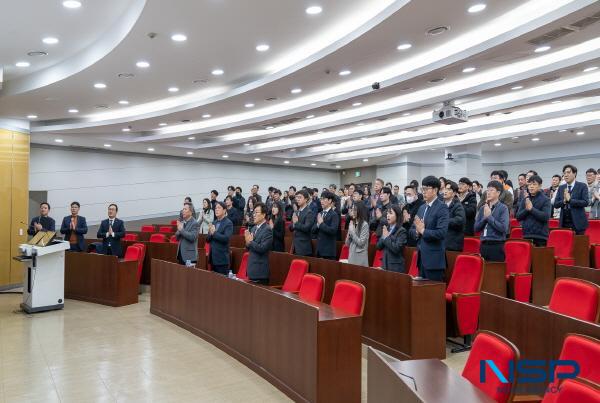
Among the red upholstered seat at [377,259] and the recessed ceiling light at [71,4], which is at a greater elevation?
the recessed ceiling light at [71,4]

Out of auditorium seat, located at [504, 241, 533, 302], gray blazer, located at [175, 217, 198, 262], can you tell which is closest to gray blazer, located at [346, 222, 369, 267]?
auditorium seat, located at [504, 241, 533, 302]

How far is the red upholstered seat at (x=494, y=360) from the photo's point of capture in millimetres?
1948

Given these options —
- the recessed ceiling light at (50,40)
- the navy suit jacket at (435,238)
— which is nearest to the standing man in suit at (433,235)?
the navy suit jacket at (435,238)

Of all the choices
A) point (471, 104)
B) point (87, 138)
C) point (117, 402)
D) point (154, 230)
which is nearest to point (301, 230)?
point (117, 402)

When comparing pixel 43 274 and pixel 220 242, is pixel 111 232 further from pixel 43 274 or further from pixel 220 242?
pixel 220 242

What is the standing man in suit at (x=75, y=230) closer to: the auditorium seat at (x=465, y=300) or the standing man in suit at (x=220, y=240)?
the standing man in suit at (x=220, y=240)

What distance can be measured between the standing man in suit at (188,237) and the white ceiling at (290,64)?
2.26m

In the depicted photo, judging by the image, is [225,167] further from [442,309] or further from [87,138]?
[442,309]

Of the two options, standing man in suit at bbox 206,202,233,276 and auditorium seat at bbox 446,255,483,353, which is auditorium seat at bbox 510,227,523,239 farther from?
standing man in suit at bbox 206,202,233,276

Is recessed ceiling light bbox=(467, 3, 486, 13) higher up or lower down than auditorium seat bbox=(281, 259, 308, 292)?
higher up

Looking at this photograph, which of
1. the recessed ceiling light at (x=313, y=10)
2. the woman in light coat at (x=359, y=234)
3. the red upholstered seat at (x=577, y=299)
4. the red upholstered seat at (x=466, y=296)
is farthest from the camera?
the woman in light coat at (x=359, y=234)

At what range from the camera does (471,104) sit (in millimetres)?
9656

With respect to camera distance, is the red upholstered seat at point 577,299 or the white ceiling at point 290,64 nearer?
the red upholstered seat at point 577,299

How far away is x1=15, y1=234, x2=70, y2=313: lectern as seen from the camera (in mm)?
6590
